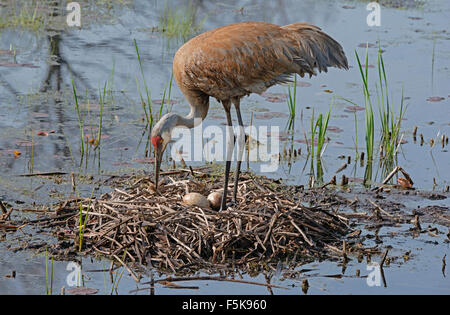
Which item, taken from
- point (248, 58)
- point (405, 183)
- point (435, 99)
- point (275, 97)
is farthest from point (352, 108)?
point (248, 58)

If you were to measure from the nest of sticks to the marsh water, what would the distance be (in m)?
0.19

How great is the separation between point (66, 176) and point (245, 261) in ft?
7.41

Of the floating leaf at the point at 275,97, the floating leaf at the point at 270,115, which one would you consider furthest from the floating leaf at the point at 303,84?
the floating leaf at the point at 270,115

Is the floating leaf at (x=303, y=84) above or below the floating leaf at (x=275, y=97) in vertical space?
above

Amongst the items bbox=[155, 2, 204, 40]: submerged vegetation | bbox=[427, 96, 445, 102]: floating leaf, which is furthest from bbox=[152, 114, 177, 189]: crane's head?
bbox=[155, 2, 204, 40]: submerged vegetation

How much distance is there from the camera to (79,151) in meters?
7.91

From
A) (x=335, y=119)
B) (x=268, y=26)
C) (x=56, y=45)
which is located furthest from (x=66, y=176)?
(x=56, y=45)

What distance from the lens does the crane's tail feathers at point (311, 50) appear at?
658cm

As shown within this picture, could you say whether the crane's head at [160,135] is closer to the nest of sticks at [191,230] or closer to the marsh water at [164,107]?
the nest of sticks at [191,230]

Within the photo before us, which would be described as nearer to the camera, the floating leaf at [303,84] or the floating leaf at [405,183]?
the floating leaf at [405,183]

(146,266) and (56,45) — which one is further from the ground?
(56,45)

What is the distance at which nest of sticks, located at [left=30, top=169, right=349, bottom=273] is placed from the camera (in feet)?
18.8

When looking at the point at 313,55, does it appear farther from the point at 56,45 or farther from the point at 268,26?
the point at 56,45

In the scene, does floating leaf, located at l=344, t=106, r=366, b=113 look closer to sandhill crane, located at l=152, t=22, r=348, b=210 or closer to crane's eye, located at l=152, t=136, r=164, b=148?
sandhill crane, located at l=152, t=22, r=348, b=210
